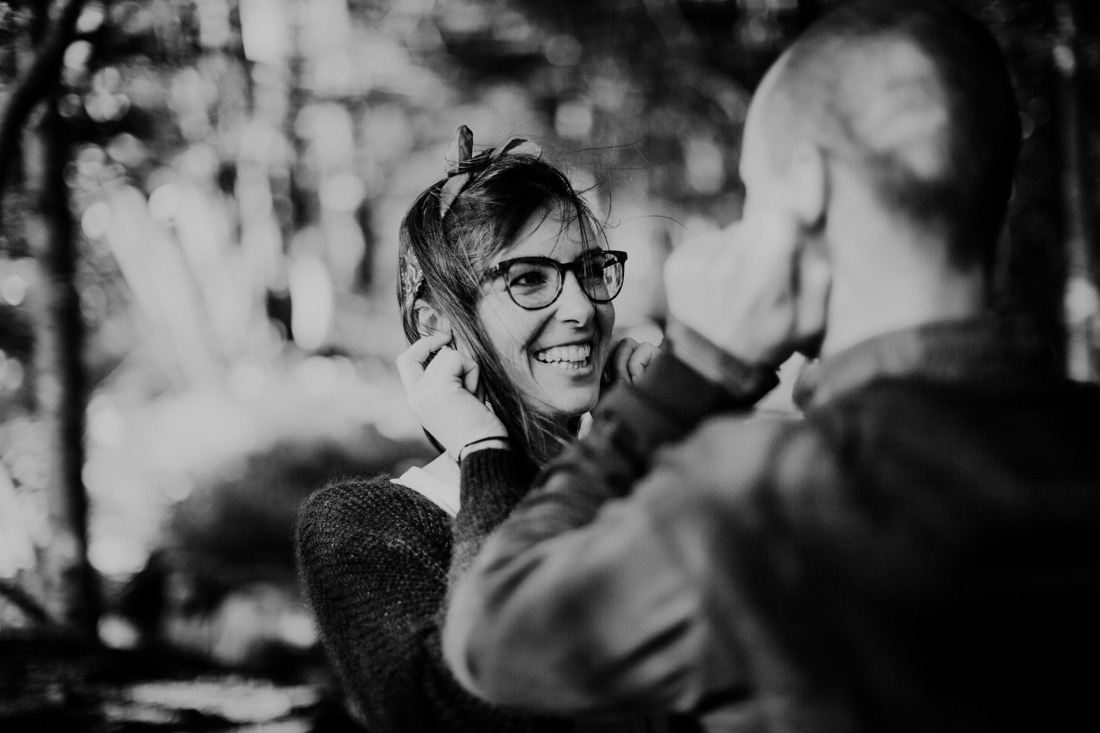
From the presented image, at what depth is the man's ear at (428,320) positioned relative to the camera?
1.89 m

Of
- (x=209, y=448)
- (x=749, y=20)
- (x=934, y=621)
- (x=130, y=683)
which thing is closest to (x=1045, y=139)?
(x=749, y=20)

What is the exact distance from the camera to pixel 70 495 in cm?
439

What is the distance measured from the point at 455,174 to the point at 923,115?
3.52ft

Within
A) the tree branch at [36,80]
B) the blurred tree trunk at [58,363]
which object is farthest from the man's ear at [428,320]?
the blurred tree trunk at [58,363]

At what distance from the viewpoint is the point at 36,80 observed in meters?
3.77

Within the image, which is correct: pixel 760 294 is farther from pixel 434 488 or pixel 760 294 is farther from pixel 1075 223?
pixel 1075 223

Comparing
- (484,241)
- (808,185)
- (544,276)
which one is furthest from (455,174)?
(808,185)

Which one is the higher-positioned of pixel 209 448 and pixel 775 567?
pixel 209 448

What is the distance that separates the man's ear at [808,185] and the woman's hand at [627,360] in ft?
2.59

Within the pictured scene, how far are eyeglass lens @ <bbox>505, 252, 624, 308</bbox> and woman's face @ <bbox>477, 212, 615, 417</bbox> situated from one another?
13 mm

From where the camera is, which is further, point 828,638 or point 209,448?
point 209,448

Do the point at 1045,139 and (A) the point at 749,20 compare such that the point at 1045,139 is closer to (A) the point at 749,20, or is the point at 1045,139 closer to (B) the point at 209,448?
(A) the point at 749,20

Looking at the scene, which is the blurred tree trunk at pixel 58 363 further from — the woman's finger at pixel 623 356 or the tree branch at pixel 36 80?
the woman's finger at pixel 623 356

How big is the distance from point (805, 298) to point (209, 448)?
7432 mm
